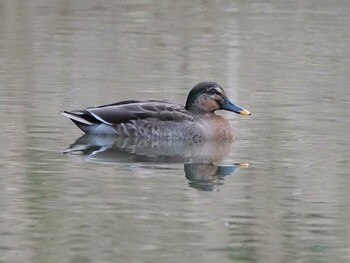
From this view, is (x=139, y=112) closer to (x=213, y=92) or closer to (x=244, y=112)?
(x=213, y=92)

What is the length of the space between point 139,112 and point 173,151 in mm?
958

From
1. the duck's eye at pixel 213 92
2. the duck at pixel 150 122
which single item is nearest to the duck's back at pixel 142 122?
the duck at pixel 150 122

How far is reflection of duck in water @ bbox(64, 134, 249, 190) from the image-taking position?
12.3 m

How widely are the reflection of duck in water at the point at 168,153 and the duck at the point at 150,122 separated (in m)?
0.10

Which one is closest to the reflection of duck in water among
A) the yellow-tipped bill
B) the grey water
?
the grey water

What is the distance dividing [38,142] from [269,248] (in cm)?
470

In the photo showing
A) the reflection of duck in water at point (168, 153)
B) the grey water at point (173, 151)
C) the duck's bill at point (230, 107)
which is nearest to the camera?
the grey water at point (173, 151)

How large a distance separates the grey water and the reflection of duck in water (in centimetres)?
2

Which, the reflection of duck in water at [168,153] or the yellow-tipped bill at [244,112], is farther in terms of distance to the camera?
the yellow-tipped bill at [244,112]

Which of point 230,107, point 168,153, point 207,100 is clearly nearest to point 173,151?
point 168,153

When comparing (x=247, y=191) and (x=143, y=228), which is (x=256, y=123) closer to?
(x=247, y=191)

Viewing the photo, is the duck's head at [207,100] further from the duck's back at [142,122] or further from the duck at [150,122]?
the duck's back at [142,122]

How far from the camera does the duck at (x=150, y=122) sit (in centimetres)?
1433

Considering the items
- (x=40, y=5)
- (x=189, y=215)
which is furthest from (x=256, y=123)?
(x=40, y=5)
